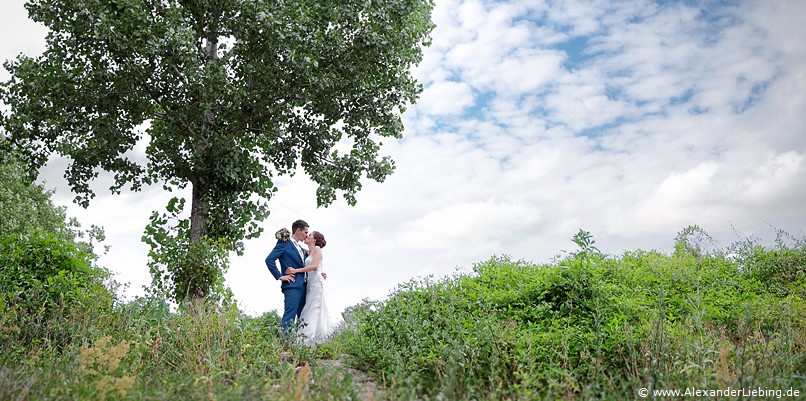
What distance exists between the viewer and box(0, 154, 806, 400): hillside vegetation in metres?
5.80

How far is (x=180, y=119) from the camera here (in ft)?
45.2

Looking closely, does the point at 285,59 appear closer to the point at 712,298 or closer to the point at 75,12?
the point at 75,12

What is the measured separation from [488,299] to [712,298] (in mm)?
3845

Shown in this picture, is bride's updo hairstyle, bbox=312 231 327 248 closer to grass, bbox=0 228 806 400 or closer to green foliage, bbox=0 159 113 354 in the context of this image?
grass, bbox=0 228 806 400

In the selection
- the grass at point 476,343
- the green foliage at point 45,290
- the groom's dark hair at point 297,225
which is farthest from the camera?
the groom's dark hair at point 297,225

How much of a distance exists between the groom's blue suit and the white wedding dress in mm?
151

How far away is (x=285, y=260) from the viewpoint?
1160 cm

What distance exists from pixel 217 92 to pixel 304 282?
4861 mm

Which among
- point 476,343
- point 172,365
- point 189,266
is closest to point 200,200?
point 189,266

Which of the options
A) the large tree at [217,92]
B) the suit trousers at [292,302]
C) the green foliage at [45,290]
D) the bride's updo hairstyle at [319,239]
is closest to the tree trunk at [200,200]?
the large tree at [217,92]

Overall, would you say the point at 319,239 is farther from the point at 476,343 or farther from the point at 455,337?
the point at 476,343

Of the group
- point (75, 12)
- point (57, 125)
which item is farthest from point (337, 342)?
point (75, 12)

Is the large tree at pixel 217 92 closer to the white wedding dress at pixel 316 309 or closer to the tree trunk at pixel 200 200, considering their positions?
the tree trunk at pixel 200 200

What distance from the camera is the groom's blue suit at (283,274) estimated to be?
11.5 meters
